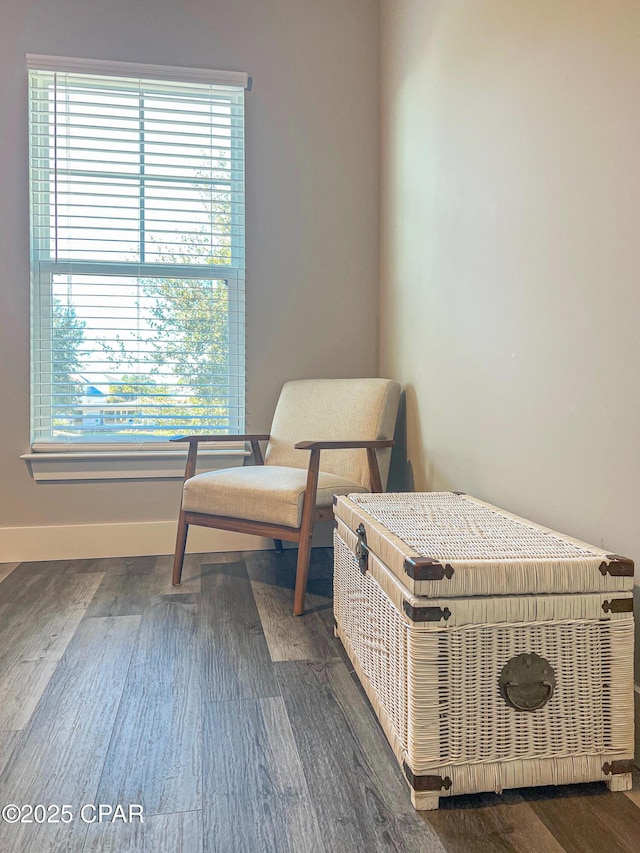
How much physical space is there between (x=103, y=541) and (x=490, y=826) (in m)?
2.20

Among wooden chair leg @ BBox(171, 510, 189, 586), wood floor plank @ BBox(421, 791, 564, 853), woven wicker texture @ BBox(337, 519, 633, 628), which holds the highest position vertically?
woven wicker texture @ BBox(337, 519, 633, 628)

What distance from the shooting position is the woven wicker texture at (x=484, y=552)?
116 centimetres

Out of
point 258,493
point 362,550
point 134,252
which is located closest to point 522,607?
point 362,550

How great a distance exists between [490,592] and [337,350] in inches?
80.4

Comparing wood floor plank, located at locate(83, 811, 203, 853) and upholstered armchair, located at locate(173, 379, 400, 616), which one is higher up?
upholstered armchair, located at locate(173, 379, 400, 616)

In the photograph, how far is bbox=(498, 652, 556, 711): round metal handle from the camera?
1.16 meters

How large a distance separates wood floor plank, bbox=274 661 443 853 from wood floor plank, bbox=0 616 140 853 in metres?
0.41

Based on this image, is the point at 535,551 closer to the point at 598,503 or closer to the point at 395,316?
the point at 598,503

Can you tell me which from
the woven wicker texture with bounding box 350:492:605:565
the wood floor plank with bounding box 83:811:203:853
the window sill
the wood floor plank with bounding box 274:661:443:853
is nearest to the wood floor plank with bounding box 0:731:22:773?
the wood floor plank with bounding box 83:811:203:853

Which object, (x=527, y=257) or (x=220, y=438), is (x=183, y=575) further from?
(x=527, y=257)

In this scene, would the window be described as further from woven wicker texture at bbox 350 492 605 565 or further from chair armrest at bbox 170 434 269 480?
woven wicker texture at bbox 350 492 605 565

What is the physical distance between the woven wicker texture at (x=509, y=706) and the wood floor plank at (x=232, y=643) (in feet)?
1.78

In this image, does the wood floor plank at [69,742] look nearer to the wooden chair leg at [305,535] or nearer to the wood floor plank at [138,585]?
the wood floor plank at [138,585]

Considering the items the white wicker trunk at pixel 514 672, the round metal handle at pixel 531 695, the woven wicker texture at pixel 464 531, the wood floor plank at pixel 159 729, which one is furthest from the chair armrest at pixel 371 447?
the round metal handle at pixel 531 695
